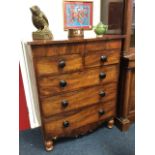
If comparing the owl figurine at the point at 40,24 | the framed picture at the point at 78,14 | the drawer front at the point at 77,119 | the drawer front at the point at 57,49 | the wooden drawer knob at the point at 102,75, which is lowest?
the drawer front at the point at 77,119

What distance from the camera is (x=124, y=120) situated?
1.75 m

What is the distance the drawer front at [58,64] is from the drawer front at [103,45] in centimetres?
12

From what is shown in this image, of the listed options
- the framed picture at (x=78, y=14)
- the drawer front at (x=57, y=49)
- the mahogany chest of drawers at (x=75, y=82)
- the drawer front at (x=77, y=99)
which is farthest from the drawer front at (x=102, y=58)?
the framed picture at (x=78, y=14)

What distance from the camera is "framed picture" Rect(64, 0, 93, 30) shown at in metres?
1.67

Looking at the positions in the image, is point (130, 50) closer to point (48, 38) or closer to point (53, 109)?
point (48, 38)

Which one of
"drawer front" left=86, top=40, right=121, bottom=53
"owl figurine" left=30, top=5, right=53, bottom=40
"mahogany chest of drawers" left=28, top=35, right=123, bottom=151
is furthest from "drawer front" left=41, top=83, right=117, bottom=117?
"owl figurine" left=30, top=5, right=53, bottom=40

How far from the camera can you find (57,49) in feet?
4.05

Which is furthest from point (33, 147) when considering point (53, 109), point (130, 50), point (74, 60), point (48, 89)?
point (130, 50)

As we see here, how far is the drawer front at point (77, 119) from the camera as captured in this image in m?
1.43

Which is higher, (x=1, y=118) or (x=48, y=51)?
(x=48, y=51)

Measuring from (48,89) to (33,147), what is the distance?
693mm

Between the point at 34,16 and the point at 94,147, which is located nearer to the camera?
the point at 34,16

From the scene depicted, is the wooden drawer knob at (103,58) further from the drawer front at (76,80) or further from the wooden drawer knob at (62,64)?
the wooden drawer knob at (62,64)

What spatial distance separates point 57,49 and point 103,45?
1.40 feet
